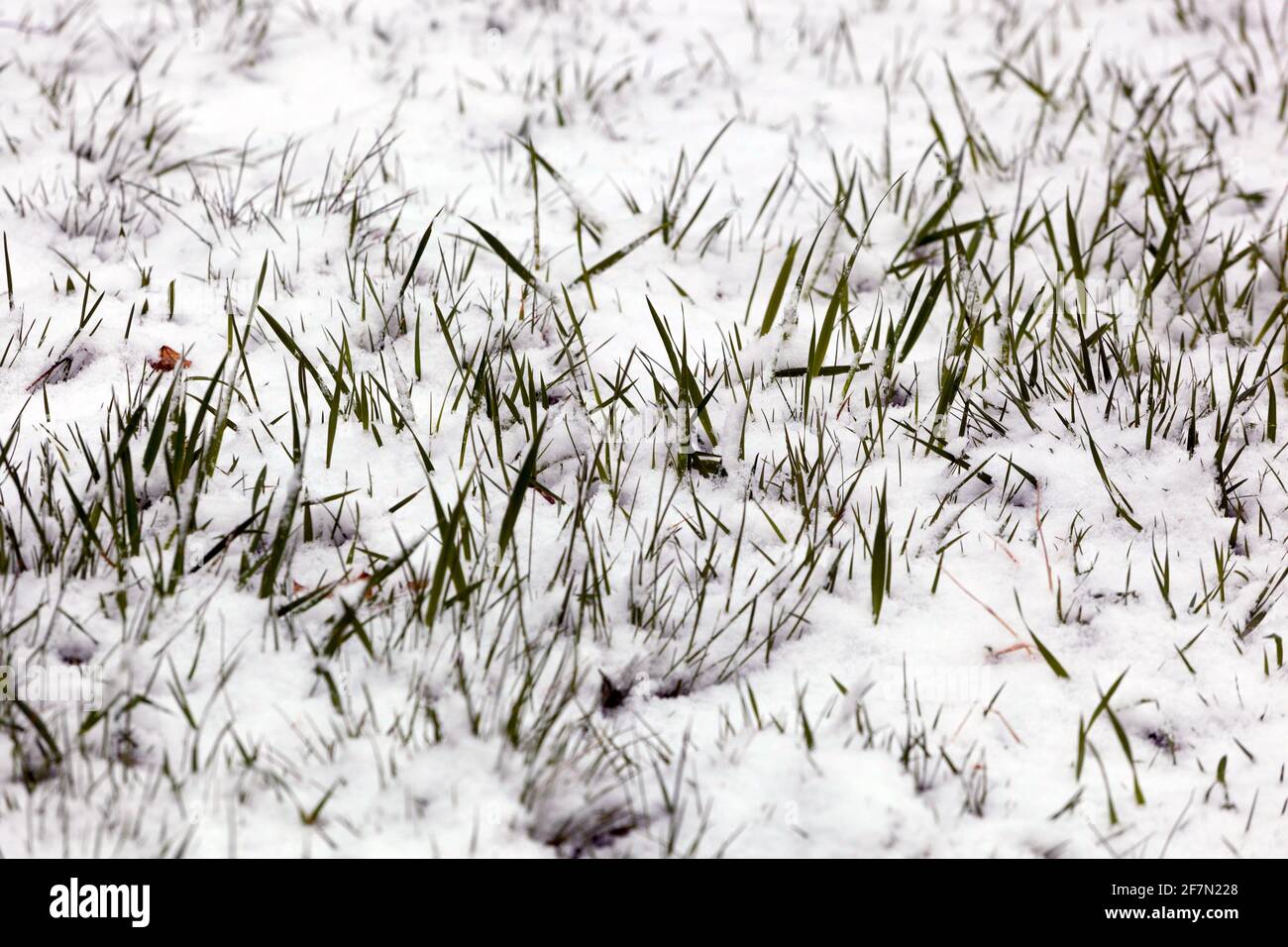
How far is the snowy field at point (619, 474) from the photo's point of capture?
1657 millimetres

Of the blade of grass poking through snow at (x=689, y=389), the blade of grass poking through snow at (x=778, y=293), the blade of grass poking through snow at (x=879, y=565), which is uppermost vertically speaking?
the blade of grass poking through snow at (x=778, y=293)

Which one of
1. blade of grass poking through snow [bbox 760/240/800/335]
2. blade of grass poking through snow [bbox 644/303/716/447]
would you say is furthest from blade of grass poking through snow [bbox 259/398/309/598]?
blade of grass poking through snow [bbox 760/240/800/335]

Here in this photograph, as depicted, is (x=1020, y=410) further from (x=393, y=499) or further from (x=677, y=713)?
(x=393, y=499)

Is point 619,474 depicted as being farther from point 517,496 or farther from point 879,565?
point 879,565

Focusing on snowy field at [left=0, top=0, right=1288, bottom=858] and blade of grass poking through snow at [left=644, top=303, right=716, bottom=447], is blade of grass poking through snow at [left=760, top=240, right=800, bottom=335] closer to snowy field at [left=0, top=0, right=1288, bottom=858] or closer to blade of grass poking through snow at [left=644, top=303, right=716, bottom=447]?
snowy field at [left=0, top=0, right=1288, bottom=858]

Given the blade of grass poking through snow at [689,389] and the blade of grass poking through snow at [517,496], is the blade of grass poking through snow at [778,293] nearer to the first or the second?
the blade of grass poking through snow at [689,389]

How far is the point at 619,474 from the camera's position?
7.18ft
